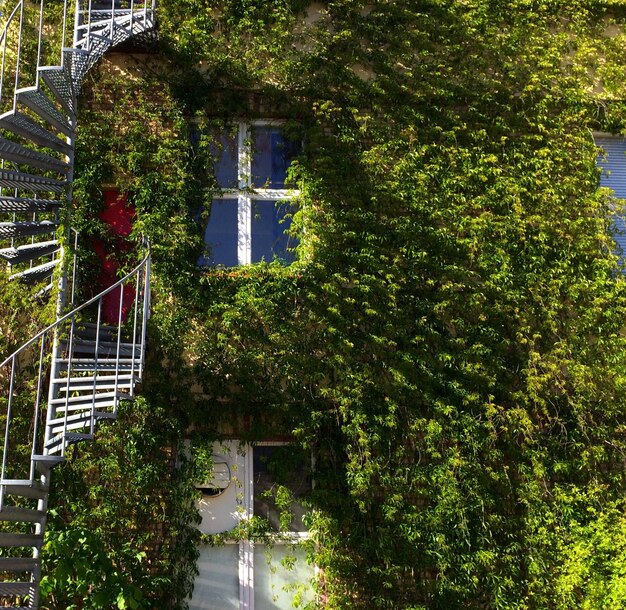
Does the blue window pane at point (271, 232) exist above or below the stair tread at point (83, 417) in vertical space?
above

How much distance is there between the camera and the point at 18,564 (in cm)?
537

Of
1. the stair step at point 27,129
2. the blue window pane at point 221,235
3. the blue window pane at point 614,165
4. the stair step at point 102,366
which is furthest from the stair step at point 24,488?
the blue window pane at point 614,165

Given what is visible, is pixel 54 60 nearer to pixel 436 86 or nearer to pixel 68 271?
pixel 68 271

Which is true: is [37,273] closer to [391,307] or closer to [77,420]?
[77,420]

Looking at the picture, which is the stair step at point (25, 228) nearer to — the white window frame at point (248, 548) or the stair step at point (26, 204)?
the stair step at point (26, 204)

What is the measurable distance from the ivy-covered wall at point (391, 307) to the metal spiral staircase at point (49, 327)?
0.34 meters

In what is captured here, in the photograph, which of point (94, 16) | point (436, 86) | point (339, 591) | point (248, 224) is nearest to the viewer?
point (339, 591)

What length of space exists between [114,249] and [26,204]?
1270mm

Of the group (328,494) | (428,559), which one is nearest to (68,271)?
(328,494)

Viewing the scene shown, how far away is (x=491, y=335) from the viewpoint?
7.07 m

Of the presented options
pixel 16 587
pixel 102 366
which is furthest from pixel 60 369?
pixel 16 587

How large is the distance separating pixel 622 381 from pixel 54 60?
614 centimetres

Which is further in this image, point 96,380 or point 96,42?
point 96,42

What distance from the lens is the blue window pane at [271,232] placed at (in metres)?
7.36
